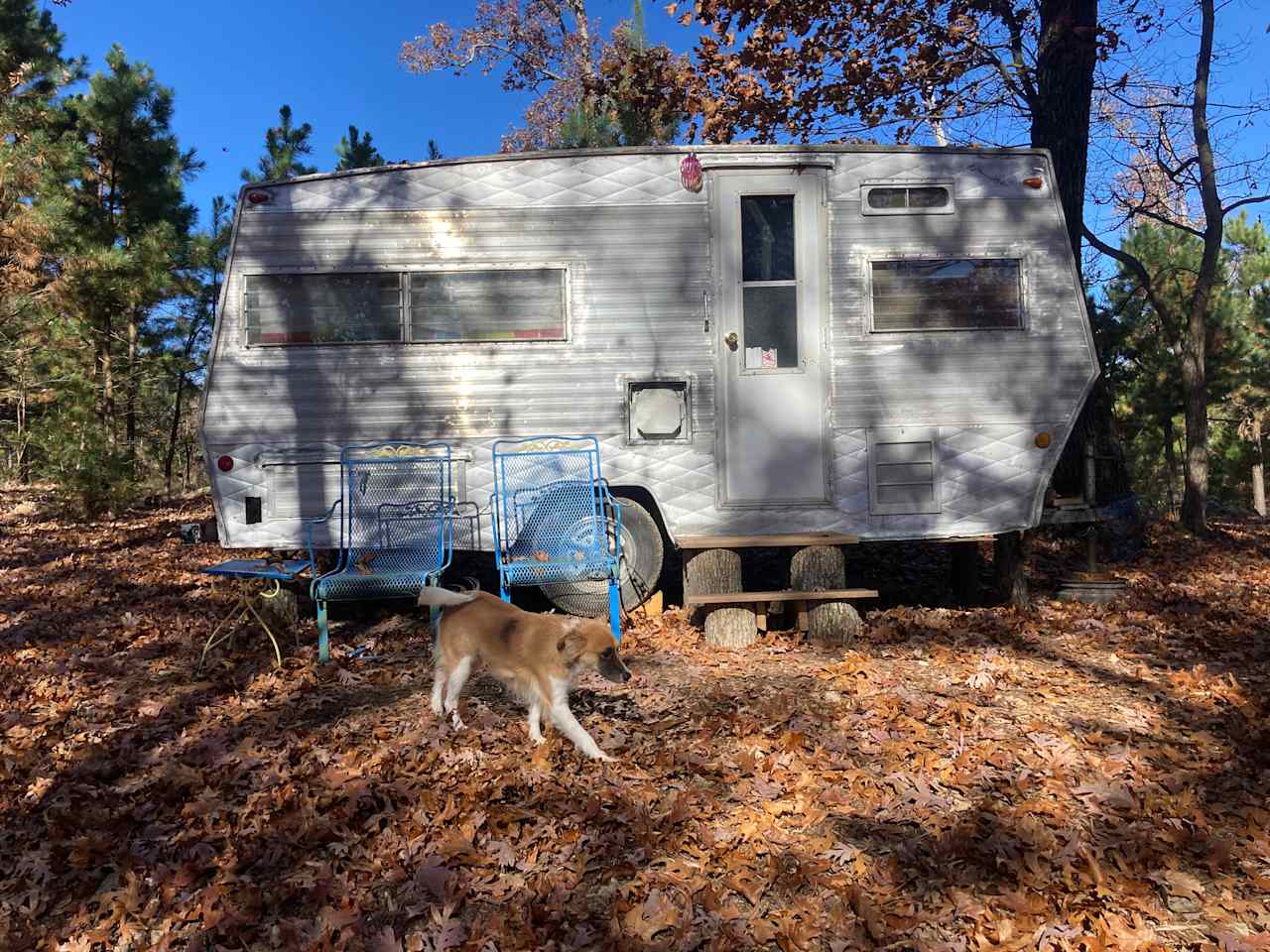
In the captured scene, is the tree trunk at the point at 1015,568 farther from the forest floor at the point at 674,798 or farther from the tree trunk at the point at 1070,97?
the tree trunk at the point at 1070,97

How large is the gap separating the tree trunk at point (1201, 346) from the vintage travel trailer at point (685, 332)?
15.8ft

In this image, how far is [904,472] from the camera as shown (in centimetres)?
633

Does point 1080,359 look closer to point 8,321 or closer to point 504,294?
point 504,294

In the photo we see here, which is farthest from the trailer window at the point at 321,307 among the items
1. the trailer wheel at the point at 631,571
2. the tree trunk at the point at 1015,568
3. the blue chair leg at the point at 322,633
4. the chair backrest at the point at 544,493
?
the tree trunk at the point at 1015,568

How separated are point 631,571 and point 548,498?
2.99 feet

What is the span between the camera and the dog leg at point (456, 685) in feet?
14.7

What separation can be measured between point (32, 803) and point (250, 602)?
2.08 m

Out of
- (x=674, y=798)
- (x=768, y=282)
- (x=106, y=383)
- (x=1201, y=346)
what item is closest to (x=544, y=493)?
(x=768, y=282)

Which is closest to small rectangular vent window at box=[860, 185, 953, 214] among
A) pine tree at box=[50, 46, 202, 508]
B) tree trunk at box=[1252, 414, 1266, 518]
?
pine tree at box=[50, 46, 202, 508]

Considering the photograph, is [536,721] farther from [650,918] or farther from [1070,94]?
[1070,94]

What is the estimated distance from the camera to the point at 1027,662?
546 cm

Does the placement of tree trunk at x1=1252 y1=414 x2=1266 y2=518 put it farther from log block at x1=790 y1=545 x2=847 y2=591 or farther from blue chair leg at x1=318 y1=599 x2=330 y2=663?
blue chair leg at x1=318 y1=599 x2=330 y2=663

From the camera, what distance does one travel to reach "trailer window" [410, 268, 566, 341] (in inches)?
253

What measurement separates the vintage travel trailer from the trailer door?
2 centimetres
